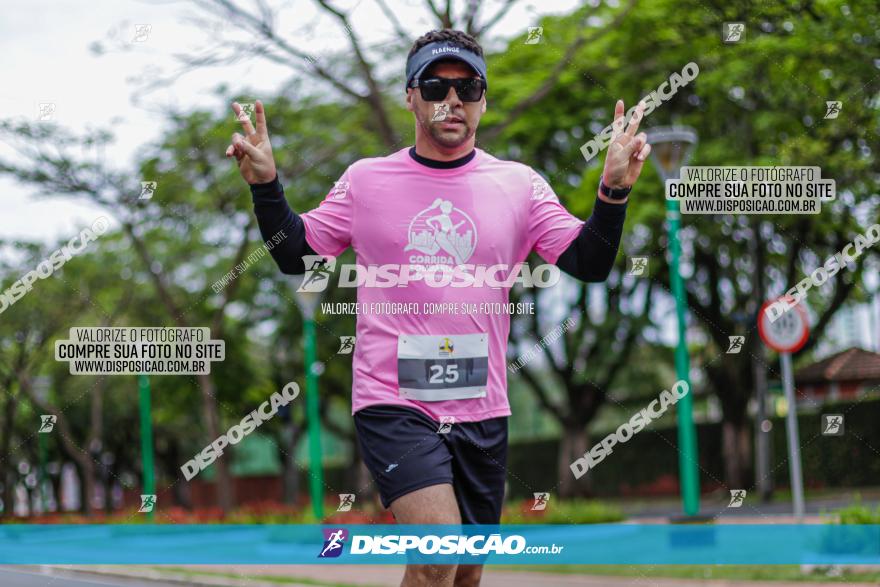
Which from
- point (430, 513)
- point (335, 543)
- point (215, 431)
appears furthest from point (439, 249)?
point (215, 431)

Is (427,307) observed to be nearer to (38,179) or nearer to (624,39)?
(38,179)

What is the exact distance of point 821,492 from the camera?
21609mm

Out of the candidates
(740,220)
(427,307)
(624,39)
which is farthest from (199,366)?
(740,220)

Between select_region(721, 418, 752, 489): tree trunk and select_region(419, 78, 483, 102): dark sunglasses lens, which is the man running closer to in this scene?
select_region(419, 78, 483, 102): dark sunglasses lens

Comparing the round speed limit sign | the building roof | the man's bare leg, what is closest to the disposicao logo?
the man's bare leg

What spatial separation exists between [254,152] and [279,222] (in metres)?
0.24

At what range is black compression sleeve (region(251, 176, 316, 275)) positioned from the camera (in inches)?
150

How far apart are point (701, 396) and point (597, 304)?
6.66 meters

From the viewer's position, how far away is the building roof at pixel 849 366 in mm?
11906

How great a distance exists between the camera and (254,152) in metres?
3.75

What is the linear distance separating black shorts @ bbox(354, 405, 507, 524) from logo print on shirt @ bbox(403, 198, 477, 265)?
1.73 ft

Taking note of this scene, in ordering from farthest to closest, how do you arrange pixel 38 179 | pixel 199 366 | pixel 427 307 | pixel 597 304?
pixel 597 304
pixel 38 179
pixel 199 366
pixel 427 307

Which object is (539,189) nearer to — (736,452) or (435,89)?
(435,89)

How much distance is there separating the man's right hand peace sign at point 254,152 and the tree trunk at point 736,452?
77.3 feet
